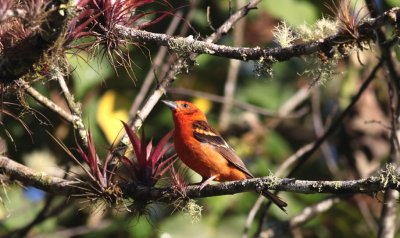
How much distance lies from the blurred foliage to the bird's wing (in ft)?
2.12

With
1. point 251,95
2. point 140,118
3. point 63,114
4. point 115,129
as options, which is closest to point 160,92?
point 140,118

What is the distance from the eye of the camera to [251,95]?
9.10m

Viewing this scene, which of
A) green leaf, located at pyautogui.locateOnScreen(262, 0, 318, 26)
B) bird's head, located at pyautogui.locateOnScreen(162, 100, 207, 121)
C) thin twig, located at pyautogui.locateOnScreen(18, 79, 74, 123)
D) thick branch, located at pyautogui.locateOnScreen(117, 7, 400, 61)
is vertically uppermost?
green leaf, located at pyautogui.locateOnScreen(262, 0, 318, 26)

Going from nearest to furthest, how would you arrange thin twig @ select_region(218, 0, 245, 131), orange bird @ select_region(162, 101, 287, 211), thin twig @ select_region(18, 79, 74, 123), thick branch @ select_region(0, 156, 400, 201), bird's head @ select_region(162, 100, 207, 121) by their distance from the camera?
thick branch @ select_region(0, 156, 400, 201) → thin twig @ select_region(18, 79, 74, 123) → orange bird @ select_region(162, 101, 287, 211) → bird's head @ select_region(162, 100, 207, 121) → thin twig @ select_region(218, 0, 245, 131)

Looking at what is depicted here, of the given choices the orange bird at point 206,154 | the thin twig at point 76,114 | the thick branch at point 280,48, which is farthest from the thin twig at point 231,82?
the thick branch at point 280,48

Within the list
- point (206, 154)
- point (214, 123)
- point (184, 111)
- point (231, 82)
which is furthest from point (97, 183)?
point (214, 123)

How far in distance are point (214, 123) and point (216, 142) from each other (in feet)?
7.40

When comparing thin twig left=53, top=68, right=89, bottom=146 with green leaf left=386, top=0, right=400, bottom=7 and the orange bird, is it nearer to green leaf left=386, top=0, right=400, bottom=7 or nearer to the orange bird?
the orange bird

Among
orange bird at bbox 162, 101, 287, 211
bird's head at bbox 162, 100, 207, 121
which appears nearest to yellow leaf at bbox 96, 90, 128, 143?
bird's head at bbox 162, 100, 207, 121

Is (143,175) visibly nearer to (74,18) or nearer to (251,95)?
(74,18)

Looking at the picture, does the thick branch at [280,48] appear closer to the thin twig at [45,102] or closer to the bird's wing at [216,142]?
the thin twig at [45,102]

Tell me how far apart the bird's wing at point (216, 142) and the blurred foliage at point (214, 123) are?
64 centimetres

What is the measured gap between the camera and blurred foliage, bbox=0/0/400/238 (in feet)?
22.6

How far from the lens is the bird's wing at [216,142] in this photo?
5.84m
